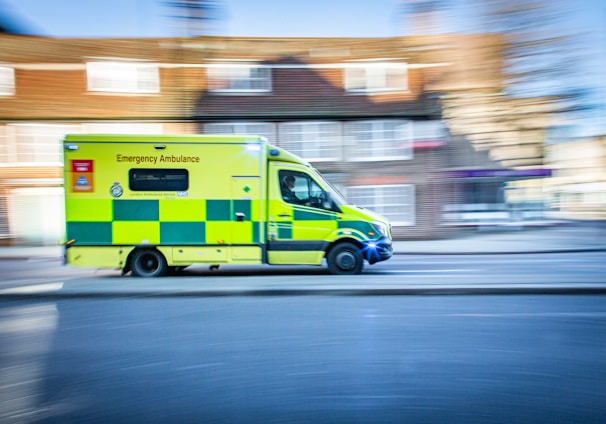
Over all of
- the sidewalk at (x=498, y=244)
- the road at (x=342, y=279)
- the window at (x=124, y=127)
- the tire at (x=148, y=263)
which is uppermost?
the window at (x=124, y=127)

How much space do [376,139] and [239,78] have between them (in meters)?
6.46

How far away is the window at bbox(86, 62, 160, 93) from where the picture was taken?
2091 centimetres

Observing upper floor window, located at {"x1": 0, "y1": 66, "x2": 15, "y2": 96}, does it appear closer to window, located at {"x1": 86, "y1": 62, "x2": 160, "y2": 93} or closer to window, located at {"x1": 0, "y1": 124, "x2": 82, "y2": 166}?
window, located at {"x1": 0, "y1": 124, "x2": 82, "y2": 166}

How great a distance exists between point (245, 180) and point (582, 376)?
681cm

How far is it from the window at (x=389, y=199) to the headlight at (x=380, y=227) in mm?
10350

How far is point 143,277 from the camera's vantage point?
9.45 metres

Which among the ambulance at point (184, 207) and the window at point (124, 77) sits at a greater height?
the window at point (124, 77)

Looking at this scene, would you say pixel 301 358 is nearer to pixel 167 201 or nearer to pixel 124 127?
pixel 167 201

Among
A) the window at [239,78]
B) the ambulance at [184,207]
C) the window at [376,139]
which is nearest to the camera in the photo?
the ambulance at [184,207]

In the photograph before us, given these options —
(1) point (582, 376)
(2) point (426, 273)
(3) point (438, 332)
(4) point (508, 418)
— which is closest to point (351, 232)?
(2) point (426, 273)

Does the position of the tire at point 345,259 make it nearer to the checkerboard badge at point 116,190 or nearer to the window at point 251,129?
the checkerboard badge at point 116,190

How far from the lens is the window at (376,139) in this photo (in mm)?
20172

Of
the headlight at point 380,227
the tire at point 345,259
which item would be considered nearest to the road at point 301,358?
the tire at point 345,259

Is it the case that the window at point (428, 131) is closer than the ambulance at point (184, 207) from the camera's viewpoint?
No
